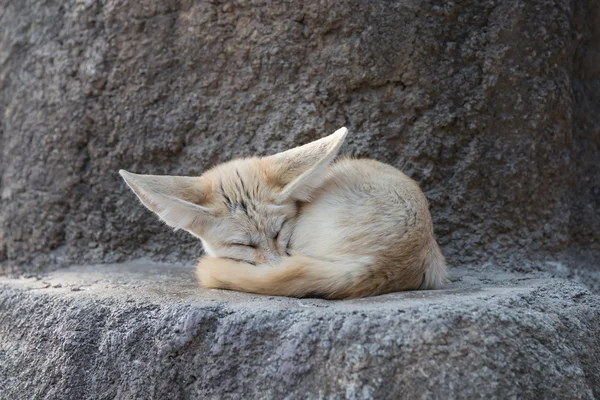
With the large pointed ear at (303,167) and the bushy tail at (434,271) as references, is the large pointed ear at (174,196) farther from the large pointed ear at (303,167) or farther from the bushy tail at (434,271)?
the bushy tail at (434,271)

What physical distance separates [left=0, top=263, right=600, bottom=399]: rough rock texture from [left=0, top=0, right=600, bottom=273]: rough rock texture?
903mm

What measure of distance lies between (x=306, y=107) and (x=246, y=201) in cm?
96

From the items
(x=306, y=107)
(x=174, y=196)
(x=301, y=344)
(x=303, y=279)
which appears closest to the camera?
(x=301, y=344)

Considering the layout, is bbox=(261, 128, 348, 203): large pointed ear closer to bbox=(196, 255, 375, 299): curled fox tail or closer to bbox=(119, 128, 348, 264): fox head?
bbox=(119, 128, 348, 264): fox head

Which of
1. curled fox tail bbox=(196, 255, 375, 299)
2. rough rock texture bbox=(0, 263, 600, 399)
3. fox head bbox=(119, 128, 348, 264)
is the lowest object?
rough rock texture bbox=(0, 263, 600, 399)

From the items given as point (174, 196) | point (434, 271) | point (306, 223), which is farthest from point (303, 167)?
point (434, 271)

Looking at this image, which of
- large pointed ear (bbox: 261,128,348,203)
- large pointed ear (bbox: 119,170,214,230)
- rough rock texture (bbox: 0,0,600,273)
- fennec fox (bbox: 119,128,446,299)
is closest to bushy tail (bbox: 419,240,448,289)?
fennec fox (bbox: 119,128,446,299)

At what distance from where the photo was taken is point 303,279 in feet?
7.60

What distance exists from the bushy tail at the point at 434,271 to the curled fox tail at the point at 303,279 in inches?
13.0

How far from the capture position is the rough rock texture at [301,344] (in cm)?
189

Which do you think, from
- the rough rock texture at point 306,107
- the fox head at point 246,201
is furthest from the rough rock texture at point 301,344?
the rough rock texture at point 306,107

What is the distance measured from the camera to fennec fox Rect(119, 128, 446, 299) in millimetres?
2361

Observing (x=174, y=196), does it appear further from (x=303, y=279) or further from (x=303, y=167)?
(x=303, y=279)

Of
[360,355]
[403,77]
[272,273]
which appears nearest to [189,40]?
[403,77]
